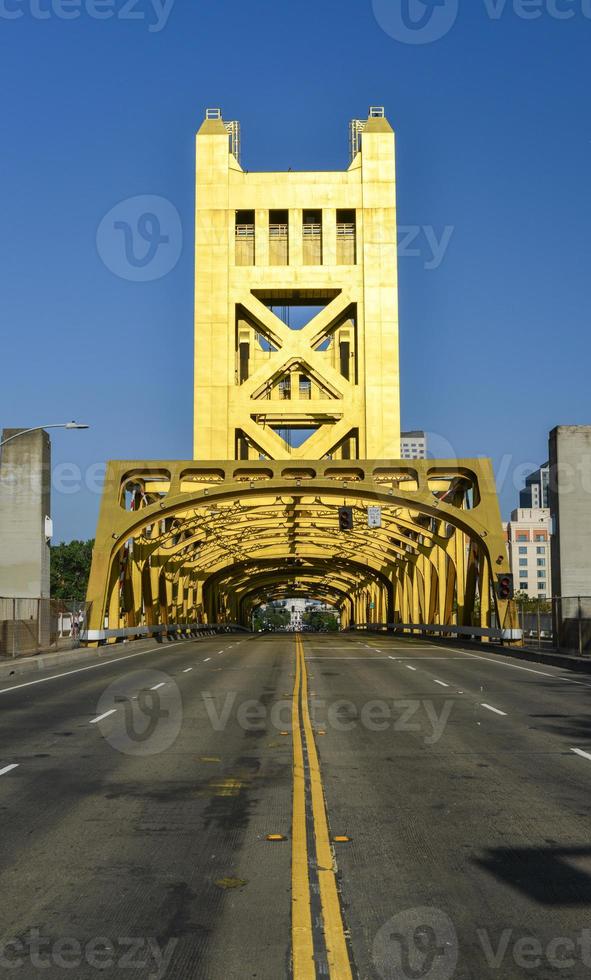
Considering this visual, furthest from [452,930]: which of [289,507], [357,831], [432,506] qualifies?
[289,507]

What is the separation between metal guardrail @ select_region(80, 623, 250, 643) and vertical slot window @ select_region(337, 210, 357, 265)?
25145 millimetres

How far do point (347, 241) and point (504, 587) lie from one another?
31227mm

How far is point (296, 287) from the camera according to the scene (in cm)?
6412

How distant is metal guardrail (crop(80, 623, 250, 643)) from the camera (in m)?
43.4

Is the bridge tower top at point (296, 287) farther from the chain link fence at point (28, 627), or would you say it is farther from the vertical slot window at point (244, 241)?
the chain link fence at point (28, 627)

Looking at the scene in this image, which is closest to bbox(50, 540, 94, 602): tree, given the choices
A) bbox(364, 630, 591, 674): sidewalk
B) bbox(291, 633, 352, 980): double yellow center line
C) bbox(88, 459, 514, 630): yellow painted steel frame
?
bbox(88, 459, 514, 630): yellow painted steel frame

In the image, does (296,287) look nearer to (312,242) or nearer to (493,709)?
(312,242)

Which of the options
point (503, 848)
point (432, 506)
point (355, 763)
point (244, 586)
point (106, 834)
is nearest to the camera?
point (503, 848)

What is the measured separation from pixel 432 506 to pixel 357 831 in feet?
121

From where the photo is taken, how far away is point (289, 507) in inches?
2302

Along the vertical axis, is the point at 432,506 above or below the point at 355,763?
above

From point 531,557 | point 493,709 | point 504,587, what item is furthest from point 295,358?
point 531,557

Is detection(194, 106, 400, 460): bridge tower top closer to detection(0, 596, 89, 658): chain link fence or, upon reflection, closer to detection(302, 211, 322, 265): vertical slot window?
detection(302, 211, 322, 265): vertical slot window

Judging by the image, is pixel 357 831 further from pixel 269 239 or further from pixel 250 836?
pixel 269 239
